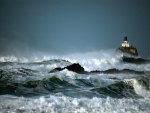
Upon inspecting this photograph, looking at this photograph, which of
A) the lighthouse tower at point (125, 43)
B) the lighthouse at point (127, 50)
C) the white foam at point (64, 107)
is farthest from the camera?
the lighthouse tower at point (125, 43)

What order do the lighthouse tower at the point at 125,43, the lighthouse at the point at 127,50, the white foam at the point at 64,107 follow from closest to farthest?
the white foam at the point at 64,107 < the lighthouse at the point at 127,50 < the lighthouse tower at the point at 125,43

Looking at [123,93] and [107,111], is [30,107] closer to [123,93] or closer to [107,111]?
[107,111]

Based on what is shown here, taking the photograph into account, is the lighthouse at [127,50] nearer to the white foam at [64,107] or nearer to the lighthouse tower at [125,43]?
the lighthouse tower at [125,43]

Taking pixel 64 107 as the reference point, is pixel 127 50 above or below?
above

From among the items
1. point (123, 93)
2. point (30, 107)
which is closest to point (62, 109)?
point (30, 107)

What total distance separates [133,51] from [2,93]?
248 ft

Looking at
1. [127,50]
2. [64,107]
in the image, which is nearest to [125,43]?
[127,50]

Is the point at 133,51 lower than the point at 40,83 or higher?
higher

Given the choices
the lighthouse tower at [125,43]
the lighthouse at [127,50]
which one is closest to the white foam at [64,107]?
the lighthouse at [127,50]

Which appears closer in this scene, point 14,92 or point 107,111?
point 107,111

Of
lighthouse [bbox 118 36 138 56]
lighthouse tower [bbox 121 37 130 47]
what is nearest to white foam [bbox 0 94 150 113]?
lighthouse [bbox 118 36 138 56]

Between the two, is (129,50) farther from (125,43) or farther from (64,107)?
(64,107)

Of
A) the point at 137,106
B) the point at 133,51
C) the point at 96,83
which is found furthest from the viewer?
the point at 133,51

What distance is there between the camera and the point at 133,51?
275 ft
